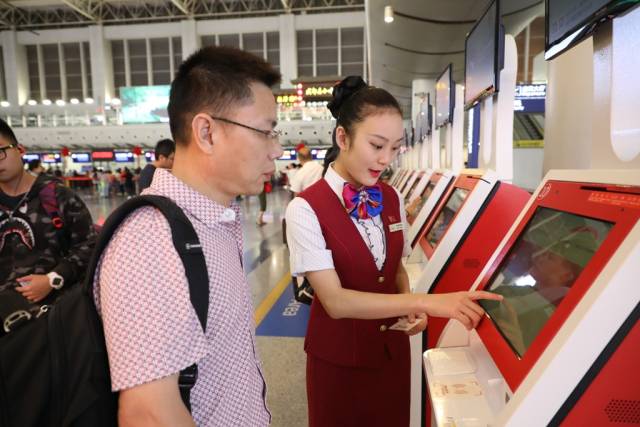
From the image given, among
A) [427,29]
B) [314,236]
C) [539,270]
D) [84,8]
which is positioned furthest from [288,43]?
[539,270]

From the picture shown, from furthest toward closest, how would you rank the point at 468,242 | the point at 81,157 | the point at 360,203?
the point at 81,157
the point at 468,242
the point at 360,203

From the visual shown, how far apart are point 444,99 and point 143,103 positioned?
71.7 feet

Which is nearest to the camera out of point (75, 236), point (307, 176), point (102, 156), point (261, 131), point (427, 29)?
point (261, 131)

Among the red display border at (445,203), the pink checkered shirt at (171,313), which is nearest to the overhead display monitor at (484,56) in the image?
the red display border at (445,203)

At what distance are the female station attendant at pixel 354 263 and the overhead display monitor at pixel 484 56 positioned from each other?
0.56 m

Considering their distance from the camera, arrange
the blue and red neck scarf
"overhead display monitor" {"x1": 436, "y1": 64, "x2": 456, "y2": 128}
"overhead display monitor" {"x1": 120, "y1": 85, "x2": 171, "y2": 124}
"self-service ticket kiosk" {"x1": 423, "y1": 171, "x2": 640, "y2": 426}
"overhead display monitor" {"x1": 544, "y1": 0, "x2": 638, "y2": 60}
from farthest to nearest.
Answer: "overhead display monitor" {"x1": 120, "y1": 85, "x2": 171, "y2": 124}
"overhead display monitor" {"x1": 436, "y1": 64, "x2": 456, "y2": 128}
the blue and red neck scarf
"overhead display monitor" {"x1": 544, "y1": 0, "x2": 638, "y2": 60}
"self-service ticket kiosk" {"x1": 423, "y1": 171, "x2": 640, "y2": 426}

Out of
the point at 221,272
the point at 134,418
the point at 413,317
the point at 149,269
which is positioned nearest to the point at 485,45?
the point at 413,317

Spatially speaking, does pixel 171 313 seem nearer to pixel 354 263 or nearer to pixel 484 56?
pixel 354 263

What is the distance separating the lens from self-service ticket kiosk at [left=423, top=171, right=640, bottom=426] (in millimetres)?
662

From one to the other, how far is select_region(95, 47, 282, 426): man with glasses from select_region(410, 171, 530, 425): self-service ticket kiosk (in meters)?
0.89

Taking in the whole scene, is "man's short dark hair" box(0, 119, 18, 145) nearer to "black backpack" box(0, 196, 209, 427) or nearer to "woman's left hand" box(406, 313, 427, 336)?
"black backpack" box(0, 196, 209, 427)

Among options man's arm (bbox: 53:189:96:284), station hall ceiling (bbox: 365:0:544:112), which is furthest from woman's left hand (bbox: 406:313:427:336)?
station hall ceiling (bbox: 365:0:544:112)

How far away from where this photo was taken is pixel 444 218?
7.66 ft

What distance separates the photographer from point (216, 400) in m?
0.89
